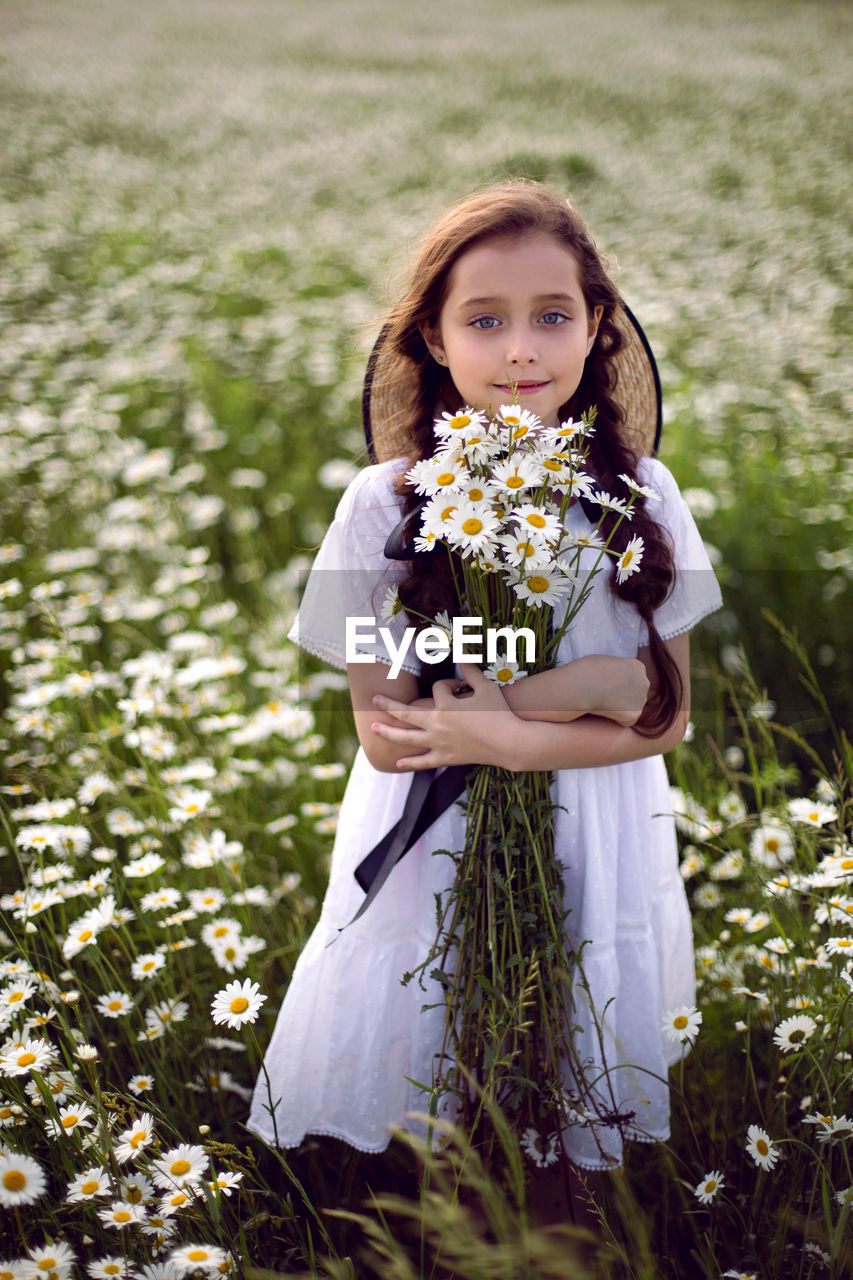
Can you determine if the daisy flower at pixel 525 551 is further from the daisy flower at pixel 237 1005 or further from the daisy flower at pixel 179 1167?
the daisy flower at pixel 179 1167

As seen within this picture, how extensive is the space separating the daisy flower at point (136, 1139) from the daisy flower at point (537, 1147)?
1.62 feet

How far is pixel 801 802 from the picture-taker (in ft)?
5.10

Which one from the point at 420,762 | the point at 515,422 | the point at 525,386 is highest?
the point at 525,386

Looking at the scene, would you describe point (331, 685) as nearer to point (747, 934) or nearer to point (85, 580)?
point (85, 580)

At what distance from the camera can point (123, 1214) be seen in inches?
38.6

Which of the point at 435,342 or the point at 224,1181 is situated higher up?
the point at 435,342

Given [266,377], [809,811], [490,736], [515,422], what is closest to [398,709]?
[490,736]

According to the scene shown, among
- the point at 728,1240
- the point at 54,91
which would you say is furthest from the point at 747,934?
the point at 54,91

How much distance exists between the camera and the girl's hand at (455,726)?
3.46 feet

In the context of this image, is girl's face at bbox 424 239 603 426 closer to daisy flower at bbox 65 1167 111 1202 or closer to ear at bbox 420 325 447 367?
ear at bbox 420 325 447 367

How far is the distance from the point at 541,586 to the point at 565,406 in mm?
501

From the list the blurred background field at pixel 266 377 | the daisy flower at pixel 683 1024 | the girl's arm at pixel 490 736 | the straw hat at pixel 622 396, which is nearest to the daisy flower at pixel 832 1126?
the daisy flower at pixel 683 1024

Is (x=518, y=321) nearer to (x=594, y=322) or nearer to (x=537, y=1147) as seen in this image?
(x=594, y=322)

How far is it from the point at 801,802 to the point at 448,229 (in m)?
1.13
